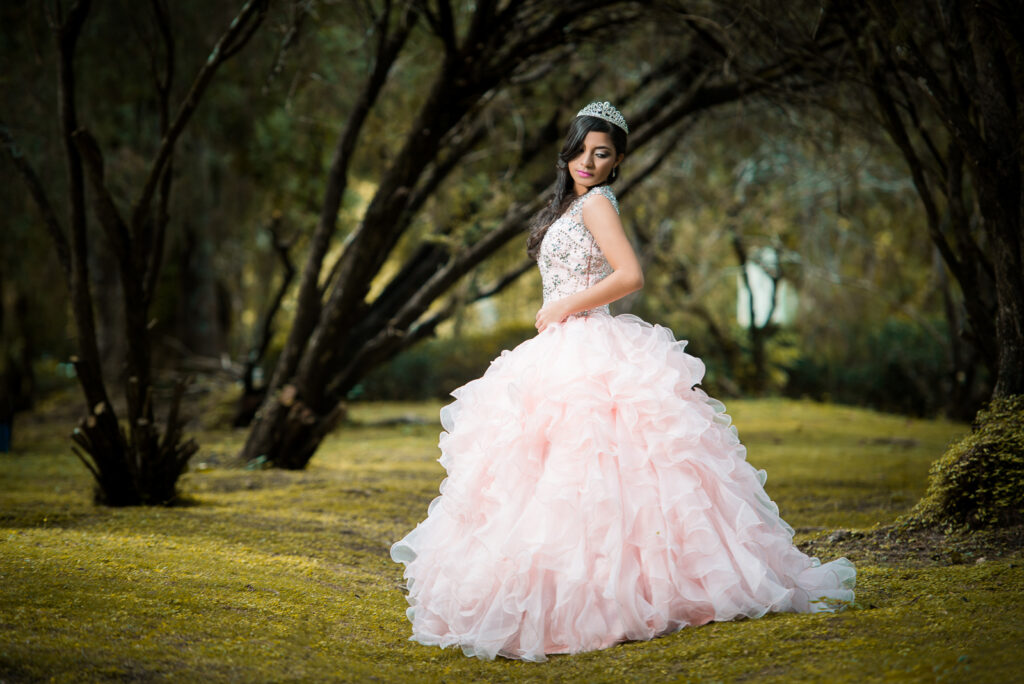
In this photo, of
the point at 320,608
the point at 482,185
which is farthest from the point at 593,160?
the point at 482,185

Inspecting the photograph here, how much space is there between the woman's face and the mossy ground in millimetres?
1890

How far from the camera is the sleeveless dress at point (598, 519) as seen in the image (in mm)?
3226

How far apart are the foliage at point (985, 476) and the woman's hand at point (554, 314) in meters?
2.18

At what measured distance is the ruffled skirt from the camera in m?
3.22

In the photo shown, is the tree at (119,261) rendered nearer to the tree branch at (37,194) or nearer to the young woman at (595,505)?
the tree branch at (37,194)

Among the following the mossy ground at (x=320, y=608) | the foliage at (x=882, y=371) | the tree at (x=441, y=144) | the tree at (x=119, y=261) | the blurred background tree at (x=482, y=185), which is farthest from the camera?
the foliage at (x=882, y=371)

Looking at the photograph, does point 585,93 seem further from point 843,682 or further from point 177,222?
point 843,682

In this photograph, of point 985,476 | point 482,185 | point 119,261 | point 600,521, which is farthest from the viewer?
point 482,185

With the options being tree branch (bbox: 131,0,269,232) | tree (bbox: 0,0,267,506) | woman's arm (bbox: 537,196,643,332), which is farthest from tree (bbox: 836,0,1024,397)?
tree (bbox: 0,0,267,506)

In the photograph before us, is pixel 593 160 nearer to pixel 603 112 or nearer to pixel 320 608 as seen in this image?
pixel 603 112

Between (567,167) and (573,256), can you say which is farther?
(567,167)

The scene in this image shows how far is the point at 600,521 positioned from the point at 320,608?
1330mm

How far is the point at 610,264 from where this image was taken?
380cm

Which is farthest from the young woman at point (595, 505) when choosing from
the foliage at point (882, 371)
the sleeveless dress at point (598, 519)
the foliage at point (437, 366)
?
the foliage at point (437, 366)
